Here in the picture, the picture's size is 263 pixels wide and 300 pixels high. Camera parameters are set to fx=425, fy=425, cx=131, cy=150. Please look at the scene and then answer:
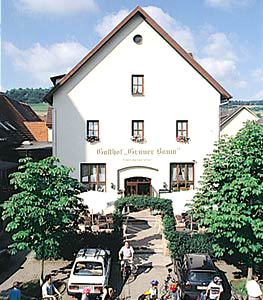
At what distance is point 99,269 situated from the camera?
51.4 feet

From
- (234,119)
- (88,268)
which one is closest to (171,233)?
(88,268)

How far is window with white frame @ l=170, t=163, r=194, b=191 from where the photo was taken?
27.8 meters

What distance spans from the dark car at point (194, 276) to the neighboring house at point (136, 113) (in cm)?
1088

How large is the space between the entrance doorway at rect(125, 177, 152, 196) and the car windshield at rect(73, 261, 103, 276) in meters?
12.3

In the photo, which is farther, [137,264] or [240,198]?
[137,264]

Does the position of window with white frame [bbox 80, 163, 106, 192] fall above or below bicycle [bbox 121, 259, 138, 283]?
above

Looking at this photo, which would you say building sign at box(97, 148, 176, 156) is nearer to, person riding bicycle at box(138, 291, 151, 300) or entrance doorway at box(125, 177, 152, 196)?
entrance doorway at box(125, 177, 152, 196)

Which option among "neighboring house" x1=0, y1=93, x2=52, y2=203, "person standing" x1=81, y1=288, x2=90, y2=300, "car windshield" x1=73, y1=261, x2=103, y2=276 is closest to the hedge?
"car windshield" x1=73, y1=261, x2=103, y2=276

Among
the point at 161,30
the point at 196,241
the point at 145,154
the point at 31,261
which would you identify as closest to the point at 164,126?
the point at 145,154

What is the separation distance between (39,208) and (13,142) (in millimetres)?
16841

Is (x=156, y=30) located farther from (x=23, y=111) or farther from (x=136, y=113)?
(x=23, y=111)

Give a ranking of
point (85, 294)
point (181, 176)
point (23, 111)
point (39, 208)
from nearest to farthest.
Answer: point (85, 294), point (39, 208), point (181, 176), point (23, 111)

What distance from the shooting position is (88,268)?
1573 cm

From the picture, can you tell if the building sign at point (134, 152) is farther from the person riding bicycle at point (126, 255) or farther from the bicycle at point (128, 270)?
the bicycle at point (128, 270)
